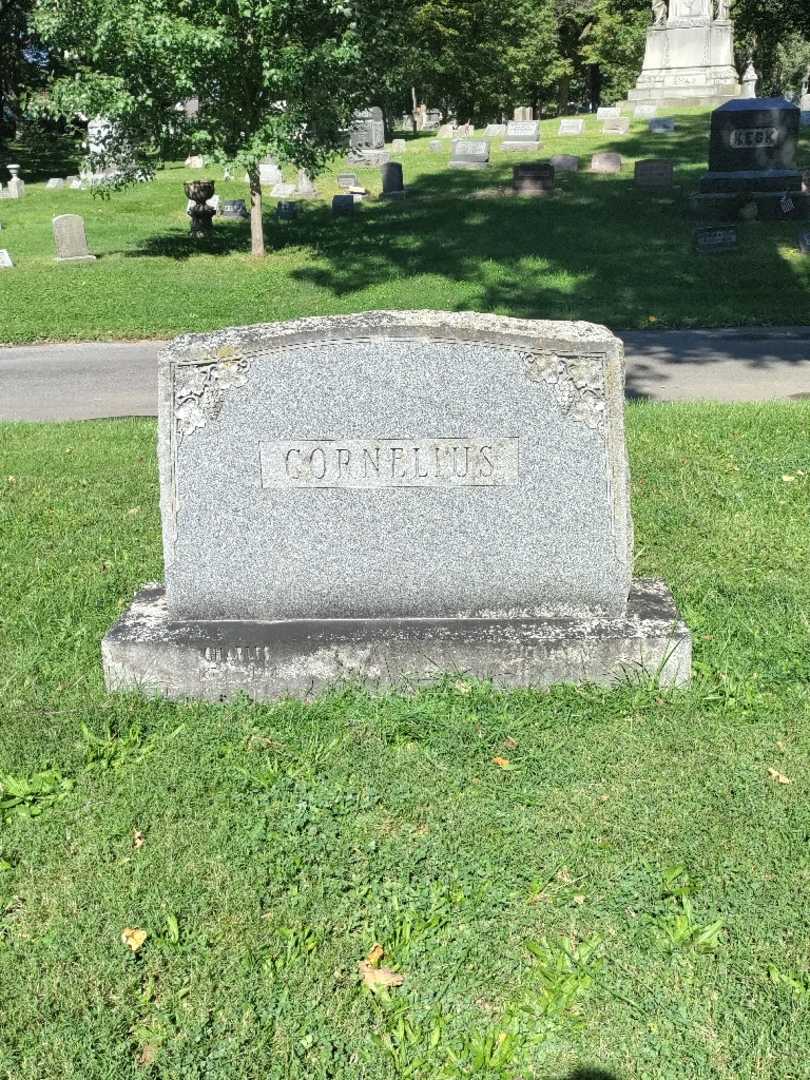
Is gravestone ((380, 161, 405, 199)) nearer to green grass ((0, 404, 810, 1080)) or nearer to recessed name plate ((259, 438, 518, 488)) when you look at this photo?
green grass ((0, 404, 810, 1080))

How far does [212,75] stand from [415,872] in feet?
50.1

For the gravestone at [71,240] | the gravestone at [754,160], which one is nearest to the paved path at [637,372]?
the gravestone at [71,240]

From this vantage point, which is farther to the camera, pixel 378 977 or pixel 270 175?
pixel 270 175

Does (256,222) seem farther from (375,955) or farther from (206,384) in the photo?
(375,955)

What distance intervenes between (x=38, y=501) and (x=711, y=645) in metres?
4.52

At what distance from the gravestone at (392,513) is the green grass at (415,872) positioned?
191 millimetres

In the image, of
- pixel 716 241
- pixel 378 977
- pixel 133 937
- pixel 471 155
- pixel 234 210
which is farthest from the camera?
pixel 471 155

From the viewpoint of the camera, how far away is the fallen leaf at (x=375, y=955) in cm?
328

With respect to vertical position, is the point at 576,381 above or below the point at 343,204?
below

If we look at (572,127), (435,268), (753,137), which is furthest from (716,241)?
(572,127)

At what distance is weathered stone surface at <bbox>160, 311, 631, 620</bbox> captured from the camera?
4426 mm

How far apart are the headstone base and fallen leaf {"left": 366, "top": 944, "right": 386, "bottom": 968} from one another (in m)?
1.50

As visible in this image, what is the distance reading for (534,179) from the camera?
72.4 feet

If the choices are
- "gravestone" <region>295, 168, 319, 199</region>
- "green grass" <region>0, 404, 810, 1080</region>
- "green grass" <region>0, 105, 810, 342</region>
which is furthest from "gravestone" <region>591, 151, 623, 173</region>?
"green grass" <region>0, 404, 810, 1080</region>
